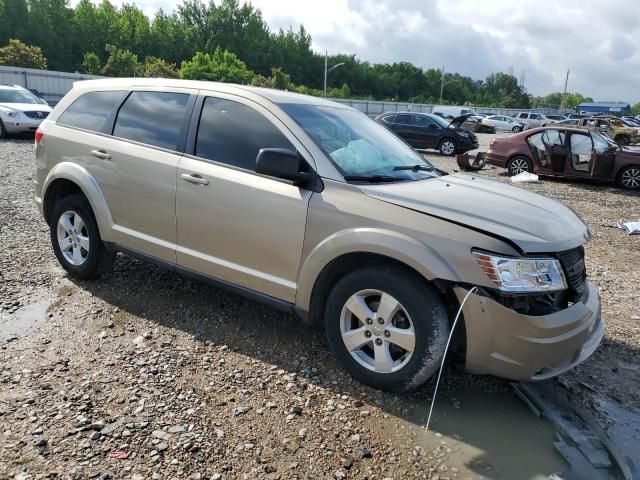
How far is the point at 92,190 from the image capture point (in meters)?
4.39

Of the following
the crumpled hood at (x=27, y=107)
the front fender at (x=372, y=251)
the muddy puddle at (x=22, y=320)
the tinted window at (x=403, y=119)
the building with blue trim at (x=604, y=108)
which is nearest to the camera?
the front fender at (x=372, y=251)

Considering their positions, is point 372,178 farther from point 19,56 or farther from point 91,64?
point 91,64

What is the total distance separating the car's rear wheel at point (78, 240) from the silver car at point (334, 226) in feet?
0.07

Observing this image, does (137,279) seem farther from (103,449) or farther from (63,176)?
(103,449)

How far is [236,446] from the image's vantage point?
2738mm

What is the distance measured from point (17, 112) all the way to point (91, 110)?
12.7 metres

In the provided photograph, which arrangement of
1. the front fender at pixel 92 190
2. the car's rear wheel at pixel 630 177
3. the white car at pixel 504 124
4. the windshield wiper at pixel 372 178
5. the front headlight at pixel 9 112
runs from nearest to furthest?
the windshield wiper at pixel 372 178
the front fender at pixel 92 190
the car's rear wheel at pixel 630 177
the front headlight at pixel 9 112
the white car at pixel 504 124

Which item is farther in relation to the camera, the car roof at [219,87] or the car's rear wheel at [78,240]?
Answer: the car's rear wheel at [78,240]

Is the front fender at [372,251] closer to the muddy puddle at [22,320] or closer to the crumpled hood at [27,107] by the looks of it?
the muddy puddle at [22,320]

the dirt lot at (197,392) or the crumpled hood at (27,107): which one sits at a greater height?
the crumpled hood at (27,107)

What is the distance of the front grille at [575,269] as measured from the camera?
9.80ft

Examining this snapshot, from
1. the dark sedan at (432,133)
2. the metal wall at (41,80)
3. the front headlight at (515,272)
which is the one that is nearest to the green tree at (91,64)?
the metal wall at (41,80)

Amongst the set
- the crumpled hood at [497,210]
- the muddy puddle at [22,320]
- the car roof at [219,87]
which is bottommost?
the muddy puddle at [22,320]

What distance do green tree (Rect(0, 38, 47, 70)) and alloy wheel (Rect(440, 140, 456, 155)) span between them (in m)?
36.0
